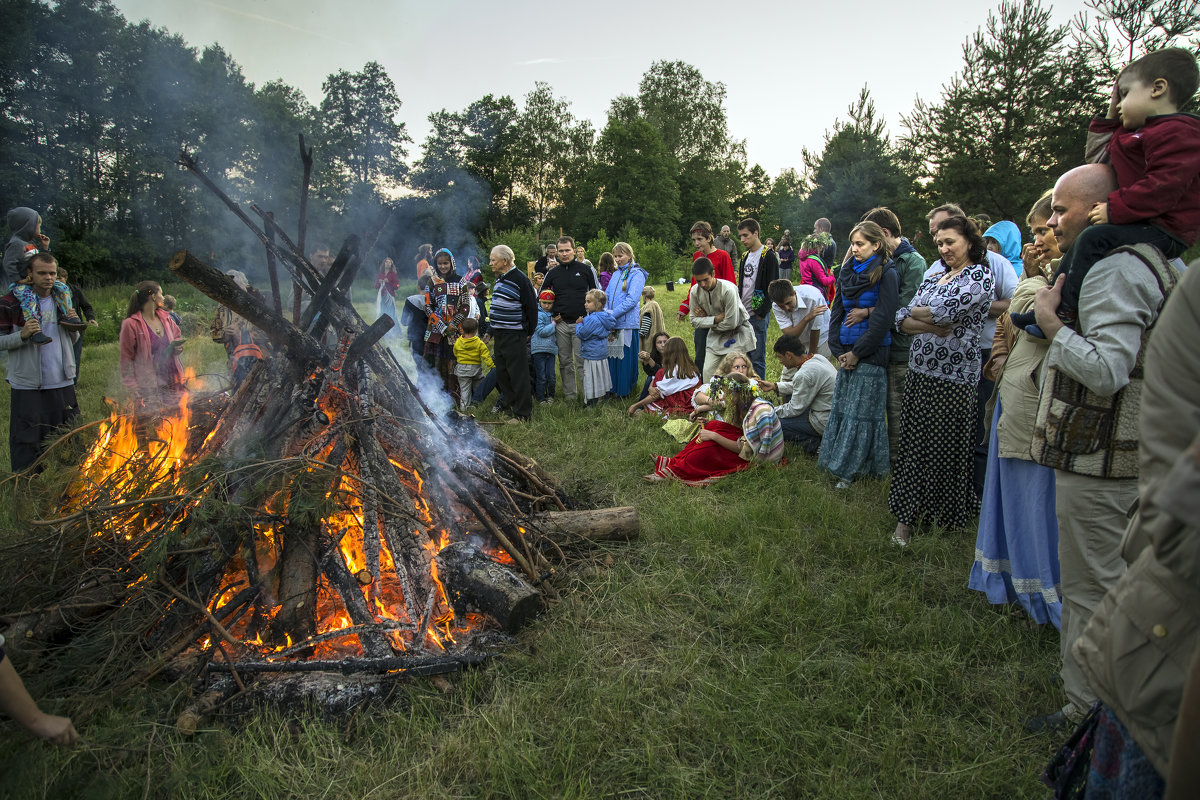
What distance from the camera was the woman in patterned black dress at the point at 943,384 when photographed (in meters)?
3.79

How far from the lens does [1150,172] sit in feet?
7.25

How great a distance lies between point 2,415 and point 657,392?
811 cm

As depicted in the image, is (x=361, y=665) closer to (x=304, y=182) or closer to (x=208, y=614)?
(x=208, y=614)

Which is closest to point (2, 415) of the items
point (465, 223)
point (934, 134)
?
point (465, 223)

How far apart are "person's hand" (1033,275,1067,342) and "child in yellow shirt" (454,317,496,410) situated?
6448 mm

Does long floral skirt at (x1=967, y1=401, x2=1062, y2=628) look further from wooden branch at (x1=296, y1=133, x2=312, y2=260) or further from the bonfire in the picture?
wooden branch at (x1=296, y1=133, x2=312, y2=260)

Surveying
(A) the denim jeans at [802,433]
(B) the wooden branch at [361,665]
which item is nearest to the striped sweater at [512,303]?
(A) the denim jeans at [802,433]

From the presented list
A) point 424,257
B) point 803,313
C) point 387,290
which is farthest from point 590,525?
point 424,257

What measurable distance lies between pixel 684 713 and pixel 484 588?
1187mm

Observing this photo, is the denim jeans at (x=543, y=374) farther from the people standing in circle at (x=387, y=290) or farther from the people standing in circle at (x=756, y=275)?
the people standing in circle at (x=756, y=275)

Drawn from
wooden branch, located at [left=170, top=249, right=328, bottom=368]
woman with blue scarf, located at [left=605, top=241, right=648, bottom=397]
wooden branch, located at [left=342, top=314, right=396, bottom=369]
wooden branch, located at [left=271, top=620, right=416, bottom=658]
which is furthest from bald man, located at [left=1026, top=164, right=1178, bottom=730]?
woman with blue scarf, located at [left=605, top=241, right=648, bottom=397]

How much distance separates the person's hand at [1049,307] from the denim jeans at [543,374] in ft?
22.3

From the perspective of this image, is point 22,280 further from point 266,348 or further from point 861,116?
point 861,116

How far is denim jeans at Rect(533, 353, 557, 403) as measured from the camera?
8812 millimetres
